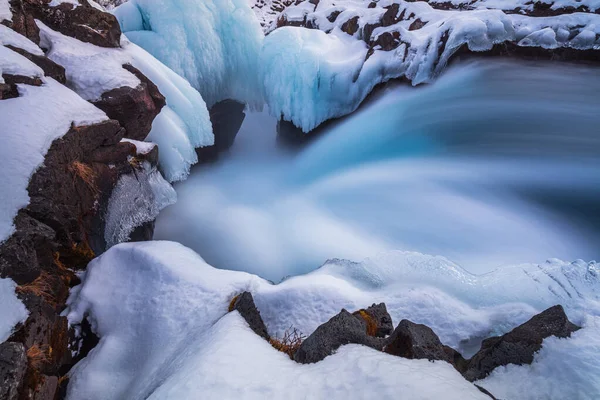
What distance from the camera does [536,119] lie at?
7.55 metres

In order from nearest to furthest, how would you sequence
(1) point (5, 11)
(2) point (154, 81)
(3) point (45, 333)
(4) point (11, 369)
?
(4) point (11, 369) < (3) point (45, 333) < (1) point (5, 11) < (2) point (154, 81)

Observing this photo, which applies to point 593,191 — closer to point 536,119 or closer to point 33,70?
point 536,119

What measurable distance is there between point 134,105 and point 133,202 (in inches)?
62.7

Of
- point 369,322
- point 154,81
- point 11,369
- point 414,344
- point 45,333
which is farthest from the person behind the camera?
point 154,81

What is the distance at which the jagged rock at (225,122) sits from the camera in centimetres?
997

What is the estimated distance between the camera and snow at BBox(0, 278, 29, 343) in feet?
7.13

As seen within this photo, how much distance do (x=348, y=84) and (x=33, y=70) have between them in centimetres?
722

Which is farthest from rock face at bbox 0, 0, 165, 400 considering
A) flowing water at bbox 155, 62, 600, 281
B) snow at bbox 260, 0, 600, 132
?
snow at bbox 260, 0, 600, 132

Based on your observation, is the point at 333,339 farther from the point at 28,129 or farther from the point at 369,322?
the point at 28,129

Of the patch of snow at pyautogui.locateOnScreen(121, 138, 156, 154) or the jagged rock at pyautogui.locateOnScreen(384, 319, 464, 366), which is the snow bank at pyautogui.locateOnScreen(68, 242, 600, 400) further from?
the patch of snow at pyautogui.locateOnScreen(121, 138, 156, 154)

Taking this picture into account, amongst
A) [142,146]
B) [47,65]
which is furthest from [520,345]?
[47,65]

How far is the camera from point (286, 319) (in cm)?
321

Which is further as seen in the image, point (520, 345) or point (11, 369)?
point (520, 345)

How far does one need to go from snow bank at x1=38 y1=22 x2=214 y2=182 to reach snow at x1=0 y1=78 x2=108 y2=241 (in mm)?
822
